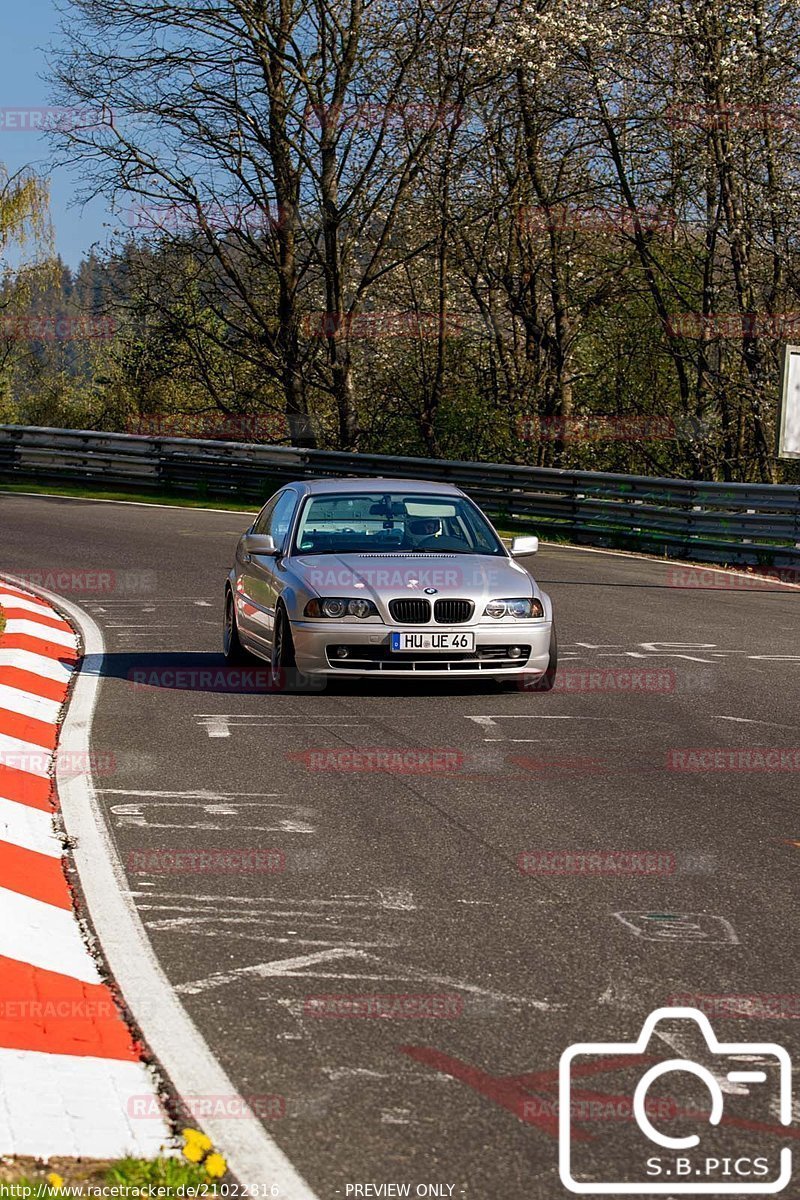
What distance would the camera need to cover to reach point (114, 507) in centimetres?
2830

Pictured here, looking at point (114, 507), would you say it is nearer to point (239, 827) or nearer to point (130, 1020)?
point (239, 827)

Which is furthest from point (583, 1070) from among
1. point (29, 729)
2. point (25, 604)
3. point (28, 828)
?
point (25, 604)

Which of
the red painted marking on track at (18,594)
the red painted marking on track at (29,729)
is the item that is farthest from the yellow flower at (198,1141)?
the red painted marking on track at (18,594)

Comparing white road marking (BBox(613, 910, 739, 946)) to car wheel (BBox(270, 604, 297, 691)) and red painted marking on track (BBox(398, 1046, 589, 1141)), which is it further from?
car wheel (BBox(270, 604, 297, 691))

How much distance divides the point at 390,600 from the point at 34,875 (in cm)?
516

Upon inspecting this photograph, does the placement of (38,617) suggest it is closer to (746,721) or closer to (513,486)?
(746,721)

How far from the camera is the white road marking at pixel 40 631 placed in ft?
43.9

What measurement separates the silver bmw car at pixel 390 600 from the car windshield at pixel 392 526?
0.01 meters

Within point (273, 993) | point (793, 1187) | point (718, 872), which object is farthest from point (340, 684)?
point (793, 1187)

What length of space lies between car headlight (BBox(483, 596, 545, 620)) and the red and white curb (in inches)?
157

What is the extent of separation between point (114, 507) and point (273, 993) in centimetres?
2400

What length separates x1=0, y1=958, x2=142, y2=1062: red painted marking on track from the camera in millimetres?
4367

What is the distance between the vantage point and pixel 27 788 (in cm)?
777

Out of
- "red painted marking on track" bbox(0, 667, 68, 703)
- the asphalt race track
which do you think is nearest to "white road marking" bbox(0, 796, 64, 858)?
the asphalt race track
